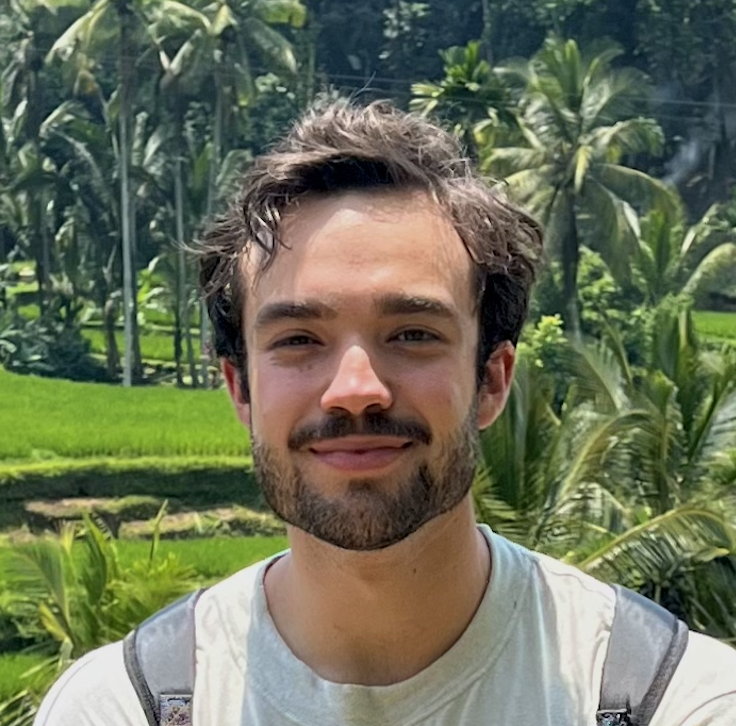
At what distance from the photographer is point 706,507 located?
6113mm

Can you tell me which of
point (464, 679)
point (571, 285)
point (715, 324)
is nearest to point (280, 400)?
point (464, 679)

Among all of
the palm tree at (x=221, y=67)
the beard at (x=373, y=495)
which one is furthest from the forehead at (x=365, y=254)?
the palm tree at (x=221, y=67)

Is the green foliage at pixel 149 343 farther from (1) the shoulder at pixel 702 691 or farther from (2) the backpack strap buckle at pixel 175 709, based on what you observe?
(1) the shoulder at pixel 702 691

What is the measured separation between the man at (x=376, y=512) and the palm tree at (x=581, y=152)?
31.4 feet

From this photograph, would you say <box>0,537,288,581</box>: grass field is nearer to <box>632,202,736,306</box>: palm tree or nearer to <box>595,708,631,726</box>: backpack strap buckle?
<box>632,202,736,306</box>: palm tree

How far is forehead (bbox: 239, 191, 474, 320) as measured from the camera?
0.98m

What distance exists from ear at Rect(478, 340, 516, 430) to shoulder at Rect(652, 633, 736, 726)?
27 cm

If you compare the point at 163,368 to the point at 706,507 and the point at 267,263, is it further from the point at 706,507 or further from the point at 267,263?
the point at 267,263

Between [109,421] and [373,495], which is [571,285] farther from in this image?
[373,495]

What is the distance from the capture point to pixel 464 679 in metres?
0.97

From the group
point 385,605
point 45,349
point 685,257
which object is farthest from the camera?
point 685,257

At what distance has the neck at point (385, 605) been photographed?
1002 millimetres

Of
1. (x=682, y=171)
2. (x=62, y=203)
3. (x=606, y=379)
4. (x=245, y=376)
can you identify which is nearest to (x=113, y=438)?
(x=62, y=203)

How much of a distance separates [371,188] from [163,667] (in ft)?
1.45
